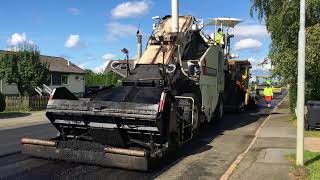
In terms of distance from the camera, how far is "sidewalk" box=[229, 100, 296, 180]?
9.27 meters

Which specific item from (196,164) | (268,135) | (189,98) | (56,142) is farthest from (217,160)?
(268,135)

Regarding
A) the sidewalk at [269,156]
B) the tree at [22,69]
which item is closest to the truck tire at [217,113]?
the sidewalk at [269,156]

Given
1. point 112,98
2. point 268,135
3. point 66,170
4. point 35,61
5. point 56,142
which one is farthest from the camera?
point 35,61

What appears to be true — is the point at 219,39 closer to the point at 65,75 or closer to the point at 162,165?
the point at 162,165

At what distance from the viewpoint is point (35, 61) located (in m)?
33.0

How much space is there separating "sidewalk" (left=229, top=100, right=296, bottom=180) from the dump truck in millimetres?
1584

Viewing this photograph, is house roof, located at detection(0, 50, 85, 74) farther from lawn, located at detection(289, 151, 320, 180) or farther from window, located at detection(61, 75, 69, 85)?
lawn, located at detection(289, 151, 320, 180)

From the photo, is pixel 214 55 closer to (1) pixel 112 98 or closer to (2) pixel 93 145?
(1) pixel 112 98

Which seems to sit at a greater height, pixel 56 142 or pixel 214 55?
pixel 214 55

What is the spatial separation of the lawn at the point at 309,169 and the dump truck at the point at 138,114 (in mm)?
2497

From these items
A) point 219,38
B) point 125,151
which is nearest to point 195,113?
point 125,151

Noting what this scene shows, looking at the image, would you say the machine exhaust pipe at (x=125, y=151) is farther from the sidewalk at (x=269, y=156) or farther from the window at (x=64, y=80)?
the window at (x=64, y=80)

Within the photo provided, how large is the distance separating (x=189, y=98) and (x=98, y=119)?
2927 millimetres

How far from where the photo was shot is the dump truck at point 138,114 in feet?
31.3
